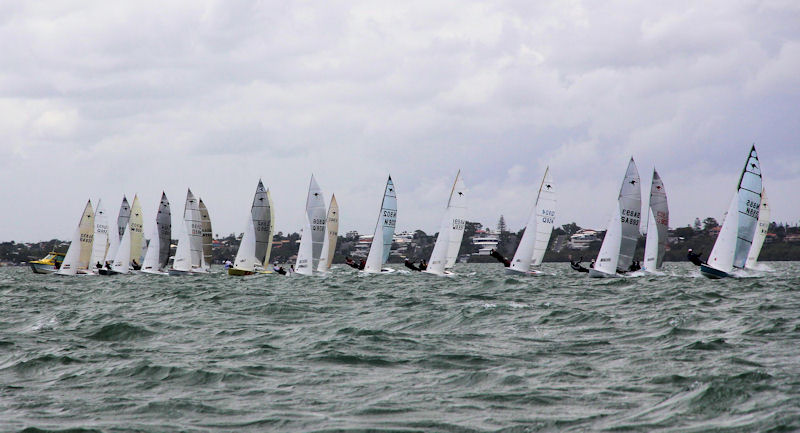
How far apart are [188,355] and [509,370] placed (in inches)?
218

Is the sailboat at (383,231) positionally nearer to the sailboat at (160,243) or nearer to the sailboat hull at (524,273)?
the sailboat hull at (524,273)

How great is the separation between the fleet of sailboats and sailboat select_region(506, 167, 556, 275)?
0.18 ft

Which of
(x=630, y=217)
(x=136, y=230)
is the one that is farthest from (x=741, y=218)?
(x=136, y=230)

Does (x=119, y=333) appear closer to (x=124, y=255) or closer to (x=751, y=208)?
(x=751, y=208)

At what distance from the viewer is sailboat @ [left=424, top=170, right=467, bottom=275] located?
47.9m


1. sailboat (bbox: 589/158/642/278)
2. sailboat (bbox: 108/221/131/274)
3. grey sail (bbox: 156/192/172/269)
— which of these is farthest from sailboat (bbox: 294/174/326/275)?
sailboat (bbox: 589/158/642/278)

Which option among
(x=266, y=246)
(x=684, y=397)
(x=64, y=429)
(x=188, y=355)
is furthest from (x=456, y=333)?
(x=266, y=246)

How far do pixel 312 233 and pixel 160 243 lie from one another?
11.7m

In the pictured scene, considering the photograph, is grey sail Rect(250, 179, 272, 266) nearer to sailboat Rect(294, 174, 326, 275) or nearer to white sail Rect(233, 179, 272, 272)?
white sail Rect(233, 179, 272, 272)

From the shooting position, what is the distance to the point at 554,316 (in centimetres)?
1944

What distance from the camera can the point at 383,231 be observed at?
51.4m

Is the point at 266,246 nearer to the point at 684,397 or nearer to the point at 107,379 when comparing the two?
the point at 107,379

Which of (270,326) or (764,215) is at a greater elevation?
(764,215)

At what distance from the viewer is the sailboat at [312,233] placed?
51.6 m
